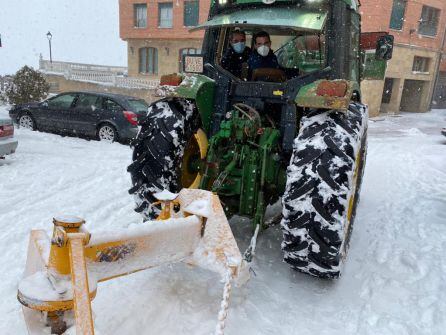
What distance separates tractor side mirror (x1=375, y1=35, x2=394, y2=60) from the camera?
441cm

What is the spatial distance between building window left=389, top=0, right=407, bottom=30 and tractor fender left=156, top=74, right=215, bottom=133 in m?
21.3

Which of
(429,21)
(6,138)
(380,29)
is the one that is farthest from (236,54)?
(429,21)

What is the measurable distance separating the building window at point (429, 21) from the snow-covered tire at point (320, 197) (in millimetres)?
24413

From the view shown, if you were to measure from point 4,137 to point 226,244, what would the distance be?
6116mm

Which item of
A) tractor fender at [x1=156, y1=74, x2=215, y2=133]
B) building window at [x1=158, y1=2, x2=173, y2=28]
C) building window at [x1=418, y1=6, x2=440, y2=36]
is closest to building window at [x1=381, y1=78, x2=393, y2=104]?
building window at [x1=418, y1=6, x2=440, y2=36]

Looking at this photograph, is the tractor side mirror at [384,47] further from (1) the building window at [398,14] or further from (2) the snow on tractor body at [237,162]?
(1) the building window at [398,14]

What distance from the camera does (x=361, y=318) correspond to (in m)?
2.72

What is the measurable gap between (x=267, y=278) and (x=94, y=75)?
79.2ft

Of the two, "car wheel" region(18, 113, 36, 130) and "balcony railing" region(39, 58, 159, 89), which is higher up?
Answer: "balcony railing" region(39, 58, 159, 89)

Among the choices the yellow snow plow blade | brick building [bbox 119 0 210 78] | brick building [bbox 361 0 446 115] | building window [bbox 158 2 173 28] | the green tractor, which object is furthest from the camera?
building window [bbox 158 2 173 28]

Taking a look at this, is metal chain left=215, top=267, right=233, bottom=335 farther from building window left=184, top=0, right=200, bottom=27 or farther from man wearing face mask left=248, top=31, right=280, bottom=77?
building window left=184, top=0, right=200, bottom=27

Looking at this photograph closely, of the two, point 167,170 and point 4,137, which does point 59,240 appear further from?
point 4,137

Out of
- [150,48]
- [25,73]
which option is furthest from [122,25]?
[25,73]

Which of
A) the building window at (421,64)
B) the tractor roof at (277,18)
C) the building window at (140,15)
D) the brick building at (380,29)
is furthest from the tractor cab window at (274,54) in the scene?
Result: the building window at (140,15)
